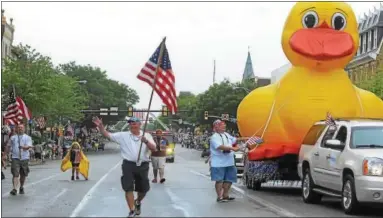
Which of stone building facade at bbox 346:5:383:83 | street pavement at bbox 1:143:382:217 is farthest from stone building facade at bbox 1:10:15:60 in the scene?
street pavement at bbox 1:143:382:217

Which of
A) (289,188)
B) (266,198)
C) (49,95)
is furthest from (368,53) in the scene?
(266,198)

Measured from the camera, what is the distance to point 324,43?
17.2 metres

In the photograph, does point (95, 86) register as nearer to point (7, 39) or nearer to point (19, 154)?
point (7, 39)

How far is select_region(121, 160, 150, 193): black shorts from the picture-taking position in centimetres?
1143

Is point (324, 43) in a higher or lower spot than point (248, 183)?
higher

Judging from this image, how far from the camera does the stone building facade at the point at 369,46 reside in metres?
58.5

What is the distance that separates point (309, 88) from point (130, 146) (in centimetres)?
700

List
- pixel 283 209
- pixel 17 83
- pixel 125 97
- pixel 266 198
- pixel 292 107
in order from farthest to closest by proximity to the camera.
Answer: pixel 125 97
pixel 17 83
pixel 292 107
pixel 266 198
pixel 283 209

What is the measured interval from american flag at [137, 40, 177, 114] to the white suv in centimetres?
321

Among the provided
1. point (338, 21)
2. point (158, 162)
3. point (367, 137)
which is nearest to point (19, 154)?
point (158, 162)

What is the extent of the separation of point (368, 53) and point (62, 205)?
4983 centimetres

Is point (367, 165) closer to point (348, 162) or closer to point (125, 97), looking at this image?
point (348, 162)

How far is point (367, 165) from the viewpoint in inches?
476

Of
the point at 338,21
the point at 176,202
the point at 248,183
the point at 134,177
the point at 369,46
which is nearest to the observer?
the point at 134,177
